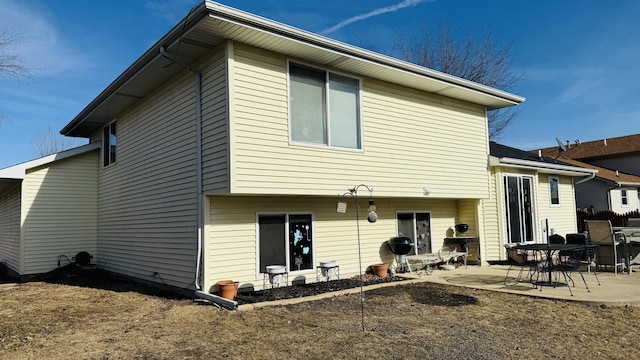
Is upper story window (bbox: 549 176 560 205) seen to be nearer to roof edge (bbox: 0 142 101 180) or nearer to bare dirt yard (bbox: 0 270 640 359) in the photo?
bare dirt yard (bbox: 0 270 640 359)

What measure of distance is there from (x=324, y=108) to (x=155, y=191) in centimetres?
430

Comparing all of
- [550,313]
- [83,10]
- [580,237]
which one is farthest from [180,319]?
[580,237]

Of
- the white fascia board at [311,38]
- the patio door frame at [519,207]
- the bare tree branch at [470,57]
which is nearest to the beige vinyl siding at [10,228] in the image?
the white fascia board at [311,38]

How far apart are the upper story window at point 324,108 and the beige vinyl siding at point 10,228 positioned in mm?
9050

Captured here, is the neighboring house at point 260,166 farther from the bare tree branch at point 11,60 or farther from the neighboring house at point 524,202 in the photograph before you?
the bare tree branch at point 11,60

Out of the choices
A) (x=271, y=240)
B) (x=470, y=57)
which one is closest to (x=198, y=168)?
(x=271, y=240)

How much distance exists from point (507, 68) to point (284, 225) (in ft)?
62.6

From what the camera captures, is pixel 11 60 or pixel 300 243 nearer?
pixel 300 243

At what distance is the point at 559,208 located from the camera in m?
15.2

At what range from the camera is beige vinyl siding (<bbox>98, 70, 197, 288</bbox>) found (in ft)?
26.6

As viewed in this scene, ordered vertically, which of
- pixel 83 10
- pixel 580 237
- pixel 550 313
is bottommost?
pixel 550 313

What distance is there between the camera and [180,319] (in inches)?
244

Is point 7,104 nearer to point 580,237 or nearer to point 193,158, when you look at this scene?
point 193,158

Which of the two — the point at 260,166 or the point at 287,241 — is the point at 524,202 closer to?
the point at 287,241
